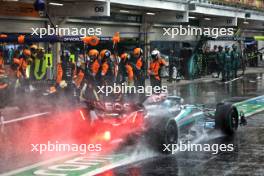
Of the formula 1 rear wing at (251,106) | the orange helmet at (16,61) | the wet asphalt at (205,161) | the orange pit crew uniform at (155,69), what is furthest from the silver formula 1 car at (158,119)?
the orange helmet at (16,61)

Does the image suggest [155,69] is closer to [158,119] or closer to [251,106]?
[251,106]

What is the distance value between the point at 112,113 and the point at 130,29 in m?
18.8

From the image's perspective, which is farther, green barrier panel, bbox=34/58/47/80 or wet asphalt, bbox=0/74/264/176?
green barrier panel, bbox=34/58/47/80

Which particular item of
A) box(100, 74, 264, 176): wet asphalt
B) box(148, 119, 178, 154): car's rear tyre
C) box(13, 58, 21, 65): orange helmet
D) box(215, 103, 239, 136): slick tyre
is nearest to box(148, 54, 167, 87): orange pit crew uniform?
box(13, 58, 21, 65): orange helmet

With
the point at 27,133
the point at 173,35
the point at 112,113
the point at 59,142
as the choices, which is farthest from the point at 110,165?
the point at 173,35

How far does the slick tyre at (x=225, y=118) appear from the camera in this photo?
996cm

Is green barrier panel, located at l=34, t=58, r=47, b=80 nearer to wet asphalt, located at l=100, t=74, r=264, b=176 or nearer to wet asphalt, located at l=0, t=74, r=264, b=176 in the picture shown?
wet asphalt, located at l=0, t=74, r=264, b=176

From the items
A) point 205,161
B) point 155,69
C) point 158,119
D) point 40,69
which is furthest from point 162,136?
point 40,69

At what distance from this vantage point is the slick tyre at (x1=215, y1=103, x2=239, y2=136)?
9.96m

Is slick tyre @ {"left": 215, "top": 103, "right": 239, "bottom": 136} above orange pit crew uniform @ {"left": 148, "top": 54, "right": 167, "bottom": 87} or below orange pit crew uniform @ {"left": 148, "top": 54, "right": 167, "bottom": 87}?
below

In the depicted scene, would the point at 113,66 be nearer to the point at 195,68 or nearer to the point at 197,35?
the point at 195,68

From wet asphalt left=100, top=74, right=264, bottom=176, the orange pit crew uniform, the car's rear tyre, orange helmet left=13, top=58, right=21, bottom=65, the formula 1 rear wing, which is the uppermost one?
orange helmet left=13, top=58, right=21, bottom=65

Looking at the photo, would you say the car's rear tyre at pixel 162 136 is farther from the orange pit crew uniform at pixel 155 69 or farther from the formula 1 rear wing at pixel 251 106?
the orange pit crew uniform at pixel 155 69

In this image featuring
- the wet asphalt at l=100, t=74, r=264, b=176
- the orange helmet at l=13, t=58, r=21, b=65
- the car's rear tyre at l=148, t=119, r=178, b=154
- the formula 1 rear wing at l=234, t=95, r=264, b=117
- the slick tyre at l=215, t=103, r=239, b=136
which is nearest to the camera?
the wet asphalt at l=100, t=74, r=264, b=176
